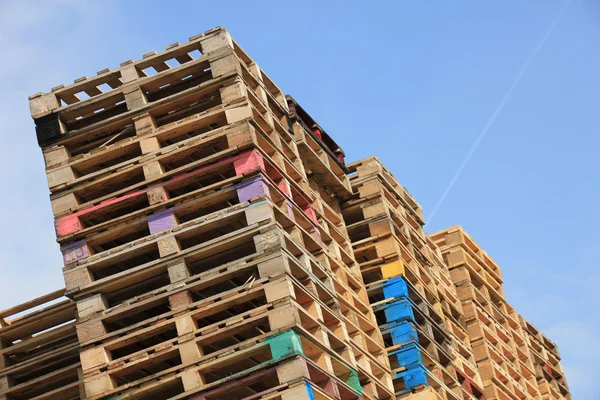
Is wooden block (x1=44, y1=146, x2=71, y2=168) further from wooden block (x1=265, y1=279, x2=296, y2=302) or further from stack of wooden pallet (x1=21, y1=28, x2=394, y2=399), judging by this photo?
wooden block (x1=265, y1=279, x2=296, y2=302)

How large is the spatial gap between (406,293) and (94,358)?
31.7 feet

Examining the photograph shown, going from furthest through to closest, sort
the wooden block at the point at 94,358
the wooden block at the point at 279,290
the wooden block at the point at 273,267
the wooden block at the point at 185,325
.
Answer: the wooden block at the point at 94,358, the wooden block at the point at 273,267, the wooden block at the point at 185,325, the wooden block at the point at 279,290

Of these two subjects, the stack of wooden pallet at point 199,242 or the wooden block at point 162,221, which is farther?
the wooden block at point 162,221

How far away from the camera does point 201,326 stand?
31.3 m

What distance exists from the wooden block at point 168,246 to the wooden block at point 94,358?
93.8 inches

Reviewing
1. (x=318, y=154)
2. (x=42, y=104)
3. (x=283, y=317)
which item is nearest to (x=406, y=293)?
(x=318, y=154)

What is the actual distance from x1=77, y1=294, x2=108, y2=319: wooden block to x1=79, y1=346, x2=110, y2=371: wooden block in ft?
2.91

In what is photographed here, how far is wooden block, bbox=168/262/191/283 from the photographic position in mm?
30547

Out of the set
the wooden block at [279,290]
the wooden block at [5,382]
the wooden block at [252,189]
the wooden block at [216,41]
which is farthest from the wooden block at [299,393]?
the wooden block at [216,41]

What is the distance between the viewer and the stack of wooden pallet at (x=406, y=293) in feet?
118

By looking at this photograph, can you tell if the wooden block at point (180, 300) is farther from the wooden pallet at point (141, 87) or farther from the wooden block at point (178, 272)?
the wooden pallet at point (141, 87)

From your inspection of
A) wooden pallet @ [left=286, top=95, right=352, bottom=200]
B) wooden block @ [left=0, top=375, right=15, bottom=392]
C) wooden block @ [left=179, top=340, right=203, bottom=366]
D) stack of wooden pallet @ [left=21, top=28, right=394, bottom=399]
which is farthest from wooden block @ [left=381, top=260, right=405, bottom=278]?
wooden block @ [left=0, top=375, right=15, bottom=392]

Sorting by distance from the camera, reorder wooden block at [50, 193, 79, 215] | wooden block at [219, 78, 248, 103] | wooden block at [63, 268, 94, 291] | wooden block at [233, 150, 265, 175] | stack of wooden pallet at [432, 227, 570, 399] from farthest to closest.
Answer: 1. stack of wooden pallet at [432, 227, 570, 399]
2. wooden block at [219, 78, 248, 103]
3. wooden block at [50, 193, 79, 215]
4. wooden block at [233, 150, 265, 175]
5. wooden block at [63, 268, 94, 291]

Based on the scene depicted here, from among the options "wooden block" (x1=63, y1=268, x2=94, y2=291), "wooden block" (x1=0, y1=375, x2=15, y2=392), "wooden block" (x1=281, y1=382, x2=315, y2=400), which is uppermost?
"wooden block" (x1=63, y1=268, x2=94, y2=291)
